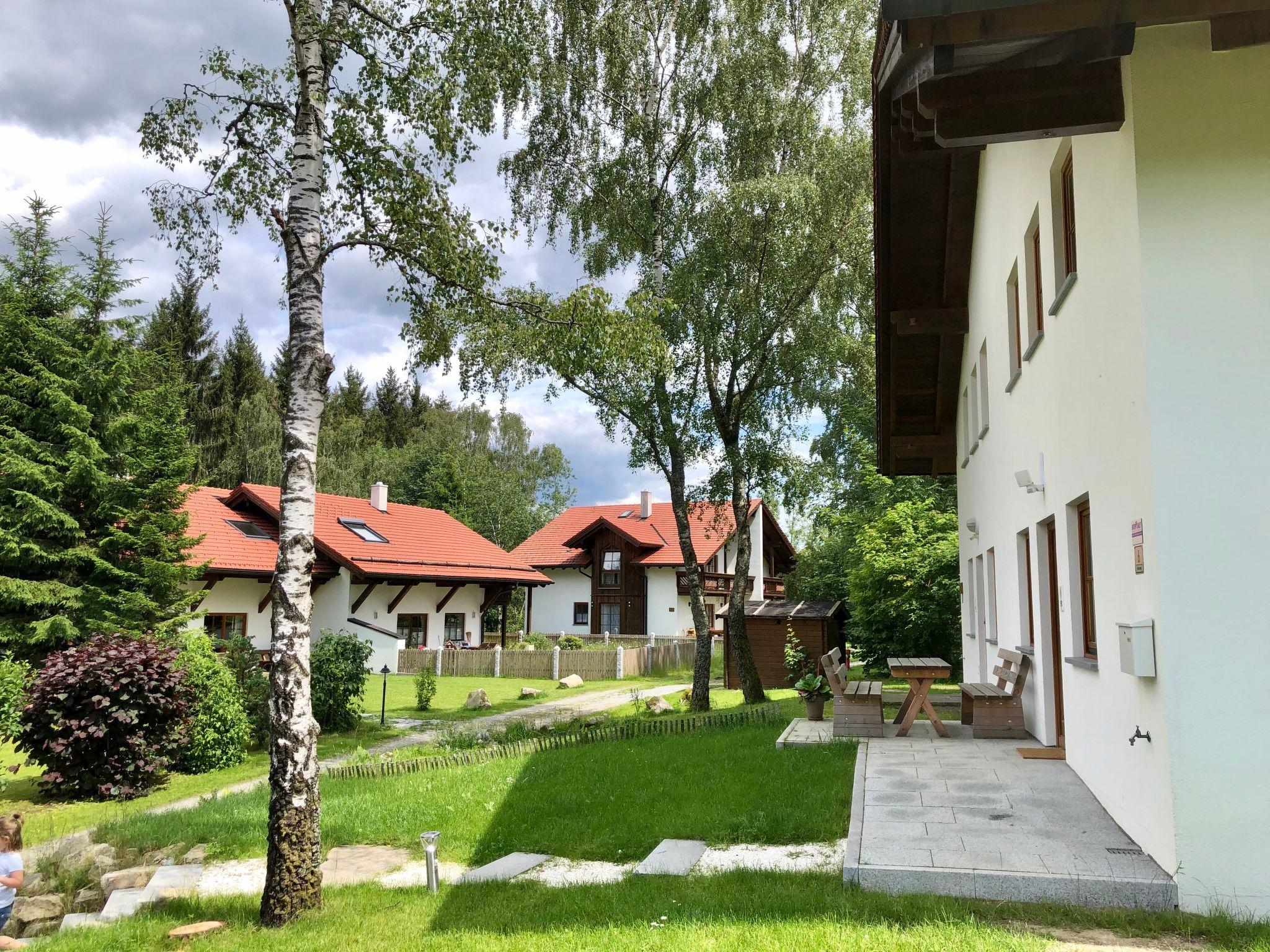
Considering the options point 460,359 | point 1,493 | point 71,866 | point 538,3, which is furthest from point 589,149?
point 71,866

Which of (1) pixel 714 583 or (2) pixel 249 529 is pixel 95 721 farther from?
(1) pixel 714 583

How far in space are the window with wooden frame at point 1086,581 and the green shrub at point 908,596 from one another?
47.4 feet

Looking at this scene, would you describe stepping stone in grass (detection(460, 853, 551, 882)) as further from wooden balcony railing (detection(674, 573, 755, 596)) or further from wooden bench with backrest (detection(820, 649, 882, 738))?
wooden balcony railing (detection(674, 573, 755, 596))

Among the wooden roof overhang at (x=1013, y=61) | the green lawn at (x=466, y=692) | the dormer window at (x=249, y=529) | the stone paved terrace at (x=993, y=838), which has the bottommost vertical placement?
the green lawn at (x=466, y=692)

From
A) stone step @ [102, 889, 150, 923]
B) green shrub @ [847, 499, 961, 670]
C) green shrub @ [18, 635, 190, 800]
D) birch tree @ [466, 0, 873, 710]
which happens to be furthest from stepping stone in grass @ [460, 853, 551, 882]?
green shrub @ [847, 499, 961, 670]

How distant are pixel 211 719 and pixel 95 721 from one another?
179cm

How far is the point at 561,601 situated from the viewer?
4403 cm

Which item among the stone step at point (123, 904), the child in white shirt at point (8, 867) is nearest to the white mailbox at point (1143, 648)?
the stone step at point (123, 904)

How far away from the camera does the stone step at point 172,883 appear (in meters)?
6.39

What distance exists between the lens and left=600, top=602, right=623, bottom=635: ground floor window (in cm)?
4188

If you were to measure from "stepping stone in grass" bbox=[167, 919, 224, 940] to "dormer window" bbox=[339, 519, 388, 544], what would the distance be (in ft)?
84.4

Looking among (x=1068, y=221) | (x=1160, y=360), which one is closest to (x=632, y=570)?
(x=1068, y=221)

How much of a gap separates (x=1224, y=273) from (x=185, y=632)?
15.9 metres

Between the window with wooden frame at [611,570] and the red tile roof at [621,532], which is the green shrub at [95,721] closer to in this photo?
the red tile roof at [621,532]
